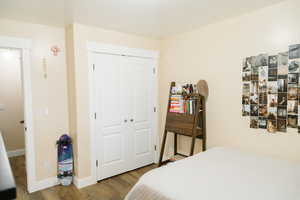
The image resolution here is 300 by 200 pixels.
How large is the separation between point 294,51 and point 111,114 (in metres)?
2.46

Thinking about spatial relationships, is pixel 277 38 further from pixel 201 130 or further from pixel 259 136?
pixel 201 130

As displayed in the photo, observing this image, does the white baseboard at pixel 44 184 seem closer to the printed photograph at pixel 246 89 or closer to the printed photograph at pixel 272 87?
the printed photograph at pixel 246 89

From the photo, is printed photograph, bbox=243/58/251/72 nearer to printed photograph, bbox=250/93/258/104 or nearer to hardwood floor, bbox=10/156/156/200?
printed photograph, bbox=250/93/258/104

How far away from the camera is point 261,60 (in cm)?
225

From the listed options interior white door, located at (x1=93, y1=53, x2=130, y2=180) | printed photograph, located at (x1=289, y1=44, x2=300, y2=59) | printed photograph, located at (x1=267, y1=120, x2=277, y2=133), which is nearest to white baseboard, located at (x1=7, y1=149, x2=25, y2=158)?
interior white door, located at (x1=93, y1=53, x2=130, y2=180)

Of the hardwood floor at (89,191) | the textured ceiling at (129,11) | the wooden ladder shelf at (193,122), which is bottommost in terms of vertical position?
the hardwood floor at (89,191)

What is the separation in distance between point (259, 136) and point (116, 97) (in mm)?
2047

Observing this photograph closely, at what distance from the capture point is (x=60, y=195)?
258 centimetres

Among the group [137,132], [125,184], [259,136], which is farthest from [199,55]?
[125,184]

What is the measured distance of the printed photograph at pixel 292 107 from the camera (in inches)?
79.3

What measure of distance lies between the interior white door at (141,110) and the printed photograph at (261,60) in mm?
1707

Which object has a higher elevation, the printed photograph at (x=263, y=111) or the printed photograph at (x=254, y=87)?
the printed photograph at (x=254, y=87)

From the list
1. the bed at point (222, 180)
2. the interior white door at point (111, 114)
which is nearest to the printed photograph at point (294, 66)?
the bed at point (222, 180)

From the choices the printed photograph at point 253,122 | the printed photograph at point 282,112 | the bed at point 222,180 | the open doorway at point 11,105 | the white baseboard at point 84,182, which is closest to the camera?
the bed at point 222,180
